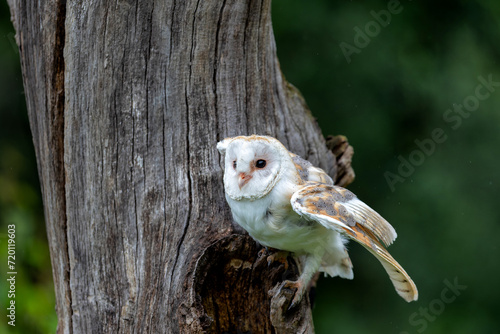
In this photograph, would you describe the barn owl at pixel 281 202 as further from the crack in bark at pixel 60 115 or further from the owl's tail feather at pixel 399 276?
the crack in bark at pixel 60 115

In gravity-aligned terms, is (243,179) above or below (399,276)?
below

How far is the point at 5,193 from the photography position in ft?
13.5

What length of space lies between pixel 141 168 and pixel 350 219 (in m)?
0.95

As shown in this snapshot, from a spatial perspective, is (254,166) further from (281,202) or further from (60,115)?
(60,115)

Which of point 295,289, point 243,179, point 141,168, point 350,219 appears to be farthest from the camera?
point 141,168

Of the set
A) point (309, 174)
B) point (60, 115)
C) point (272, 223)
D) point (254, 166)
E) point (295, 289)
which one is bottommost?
point (60, 115)

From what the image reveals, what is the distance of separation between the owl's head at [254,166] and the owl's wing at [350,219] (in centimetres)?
13

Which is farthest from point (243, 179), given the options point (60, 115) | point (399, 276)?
point (60, 115)

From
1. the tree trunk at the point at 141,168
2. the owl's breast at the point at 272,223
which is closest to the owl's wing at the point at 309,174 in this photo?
the owl's breast at the point at 272,223

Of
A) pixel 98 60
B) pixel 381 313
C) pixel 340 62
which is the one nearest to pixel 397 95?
pixel 340 62

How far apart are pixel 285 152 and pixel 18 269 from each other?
2385 mm

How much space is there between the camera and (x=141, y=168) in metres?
2.36

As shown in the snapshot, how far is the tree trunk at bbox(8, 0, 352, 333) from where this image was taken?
7.46ft

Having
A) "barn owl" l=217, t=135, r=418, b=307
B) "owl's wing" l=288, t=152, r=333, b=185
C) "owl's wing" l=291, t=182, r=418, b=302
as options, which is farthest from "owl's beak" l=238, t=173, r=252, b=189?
"owl's wing" l=288, t=152, r=333, b=185
